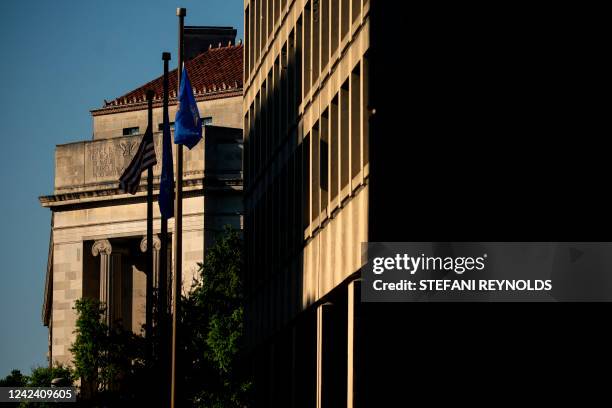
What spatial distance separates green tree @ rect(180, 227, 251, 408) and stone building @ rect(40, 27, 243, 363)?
62.3 ft

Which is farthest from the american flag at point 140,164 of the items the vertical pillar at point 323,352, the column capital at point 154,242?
the column capital at point 154,242

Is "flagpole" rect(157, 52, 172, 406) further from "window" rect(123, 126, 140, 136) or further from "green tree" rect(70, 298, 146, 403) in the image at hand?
"window" rect(123, 126, 140, 136)

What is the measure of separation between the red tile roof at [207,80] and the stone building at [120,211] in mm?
117

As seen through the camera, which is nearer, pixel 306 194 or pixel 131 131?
pixel 306 194

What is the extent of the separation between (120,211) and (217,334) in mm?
37792

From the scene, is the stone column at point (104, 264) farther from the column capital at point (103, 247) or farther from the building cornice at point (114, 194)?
the building cornice at point (114, 194)

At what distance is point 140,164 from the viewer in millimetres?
70000

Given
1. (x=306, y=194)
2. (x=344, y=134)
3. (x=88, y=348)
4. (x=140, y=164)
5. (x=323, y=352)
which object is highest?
(x=140, y=164)

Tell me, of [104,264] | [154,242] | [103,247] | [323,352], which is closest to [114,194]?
[103,247]

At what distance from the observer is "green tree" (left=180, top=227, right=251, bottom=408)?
77875mm

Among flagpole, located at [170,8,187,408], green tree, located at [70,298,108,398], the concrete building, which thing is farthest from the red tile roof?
flagpole, located at [170,8,187,408]

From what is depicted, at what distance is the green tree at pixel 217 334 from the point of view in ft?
255

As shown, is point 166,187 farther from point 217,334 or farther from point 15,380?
point 15,380

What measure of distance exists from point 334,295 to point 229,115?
246 feet
